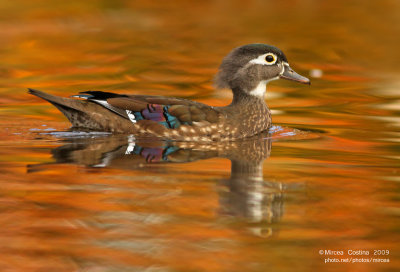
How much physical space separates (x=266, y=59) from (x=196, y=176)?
3.29 m

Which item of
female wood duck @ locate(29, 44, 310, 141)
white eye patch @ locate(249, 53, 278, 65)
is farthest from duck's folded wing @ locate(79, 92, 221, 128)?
white eye patch @ locate(249, 53, 278, 65)

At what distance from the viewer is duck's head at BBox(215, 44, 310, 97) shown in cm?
1000

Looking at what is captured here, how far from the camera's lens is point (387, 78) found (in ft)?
48.3

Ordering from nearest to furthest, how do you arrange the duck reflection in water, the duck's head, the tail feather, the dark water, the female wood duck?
the dark water < the duck reflection in water < the female wood duck < the tail feather < the duck's head

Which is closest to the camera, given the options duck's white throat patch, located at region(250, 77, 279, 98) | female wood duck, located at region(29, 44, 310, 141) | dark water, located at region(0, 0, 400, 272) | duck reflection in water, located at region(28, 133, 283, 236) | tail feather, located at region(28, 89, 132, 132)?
dark water, located at region(0, 0, 400, 272)

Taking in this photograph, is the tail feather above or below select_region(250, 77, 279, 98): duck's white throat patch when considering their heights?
below

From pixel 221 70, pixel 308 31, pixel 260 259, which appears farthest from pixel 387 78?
pixel 260 259

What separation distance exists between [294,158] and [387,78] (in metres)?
7.00

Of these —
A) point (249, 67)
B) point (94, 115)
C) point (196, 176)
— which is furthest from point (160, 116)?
point (196, 176)

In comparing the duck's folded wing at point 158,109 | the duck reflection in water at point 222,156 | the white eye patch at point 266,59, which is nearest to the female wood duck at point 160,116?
the duck's folded wing at point 158,109

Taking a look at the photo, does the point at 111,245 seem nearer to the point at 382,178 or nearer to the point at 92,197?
the point at 92,197

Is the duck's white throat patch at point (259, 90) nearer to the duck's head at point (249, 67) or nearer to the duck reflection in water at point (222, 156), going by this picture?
the duck's head at point (249, 67)

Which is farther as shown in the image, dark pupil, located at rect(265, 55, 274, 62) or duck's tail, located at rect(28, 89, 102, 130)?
dark pupil, located at rect(265, 55, 274, 62)

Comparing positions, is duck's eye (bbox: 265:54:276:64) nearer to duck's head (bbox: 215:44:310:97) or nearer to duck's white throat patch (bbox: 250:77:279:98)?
duck's head (bbox: 215:44:310:97)
